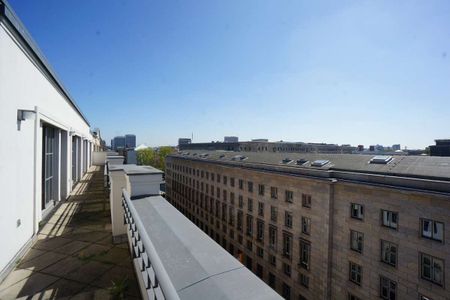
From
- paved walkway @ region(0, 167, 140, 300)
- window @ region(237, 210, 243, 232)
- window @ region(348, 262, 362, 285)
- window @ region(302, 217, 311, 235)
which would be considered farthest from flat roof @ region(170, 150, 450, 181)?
paved walkway @ region(0, 167, 140, 300)

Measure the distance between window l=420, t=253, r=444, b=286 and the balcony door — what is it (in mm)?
26778

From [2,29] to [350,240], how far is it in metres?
28.5

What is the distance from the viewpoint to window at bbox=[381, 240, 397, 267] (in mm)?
22447

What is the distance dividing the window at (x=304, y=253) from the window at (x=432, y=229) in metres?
11.6

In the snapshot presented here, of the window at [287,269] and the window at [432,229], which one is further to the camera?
the window at [287,269]

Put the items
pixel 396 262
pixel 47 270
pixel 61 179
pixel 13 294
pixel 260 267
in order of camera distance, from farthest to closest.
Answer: pixel 260 267 → pixel 396 262 → pixel 61 179 → pixel 47 270 → pixel 13 294

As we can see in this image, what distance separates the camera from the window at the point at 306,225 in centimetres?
2972

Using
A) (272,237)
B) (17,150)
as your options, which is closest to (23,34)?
(17,150)

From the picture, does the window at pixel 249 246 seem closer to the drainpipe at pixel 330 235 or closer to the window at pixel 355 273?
the drainpipe at pixel 330 235

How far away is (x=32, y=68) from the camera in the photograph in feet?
37.3

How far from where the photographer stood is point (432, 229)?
20.2m

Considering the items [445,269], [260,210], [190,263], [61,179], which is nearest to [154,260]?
[190,263]

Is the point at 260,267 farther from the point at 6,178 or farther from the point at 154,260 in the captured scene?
the point at 154,260

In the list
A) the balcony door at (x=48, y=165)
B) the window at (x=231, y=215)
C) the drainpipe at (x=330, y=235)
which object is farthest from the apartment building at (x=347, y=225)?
the balcony door at (x=48, y=165)
